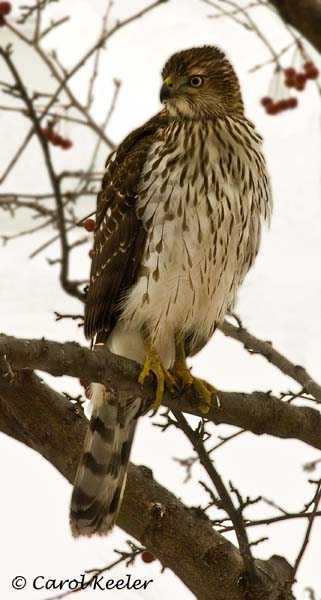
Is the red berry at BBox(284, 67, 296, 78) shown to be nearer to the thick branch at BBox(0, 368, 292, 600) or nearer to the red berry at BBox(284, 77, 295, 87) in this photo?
the red berry at BBox(284, 77, 295, 87)

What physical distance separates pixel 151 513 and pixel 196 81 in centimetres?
135

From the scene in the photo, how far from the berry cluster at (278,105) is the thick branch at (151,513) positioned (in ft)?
6.10

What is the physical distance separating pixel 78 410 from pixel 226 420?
0.52 m

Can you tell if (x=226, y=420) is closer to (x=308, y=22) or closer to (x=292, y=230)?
(x=308, y=22)

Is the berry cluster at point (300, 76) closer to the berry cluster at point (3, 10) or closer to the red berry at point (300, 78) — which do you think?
the red berry at point (300, 78)

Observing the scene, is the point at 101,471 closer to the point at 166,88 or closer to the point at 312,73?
the point at 166,88

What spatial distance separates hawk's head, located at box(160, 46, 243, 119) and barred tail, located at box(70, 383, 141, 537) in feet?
3.03

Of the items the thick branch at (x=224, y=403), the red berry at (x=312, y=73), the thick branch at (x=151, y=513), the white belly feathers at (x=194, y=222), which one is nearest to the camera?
the thick branch at (x=224, y=403)

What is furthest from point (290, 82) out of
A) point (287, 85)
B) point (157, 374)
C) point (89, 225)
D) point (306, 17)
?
point (306, 17)

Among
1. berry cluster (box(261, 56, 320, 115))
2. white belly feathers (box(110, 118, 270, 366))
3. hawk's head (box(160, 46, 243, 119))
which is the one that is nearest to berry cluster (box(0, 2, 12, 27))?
hawk's head (box(160, 46, 243, 119))

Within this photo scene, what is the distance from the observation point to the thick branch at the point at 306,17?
229 centimetres

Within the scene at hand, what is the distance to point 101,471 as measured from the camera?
333 centimetres

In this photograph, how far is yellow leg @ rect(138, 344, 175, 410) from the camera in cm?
309

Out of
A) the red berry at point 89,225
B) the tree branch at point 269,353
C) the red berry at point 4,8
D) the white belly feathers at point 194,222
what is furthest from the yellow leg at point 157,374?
the red berry at point 4,8
